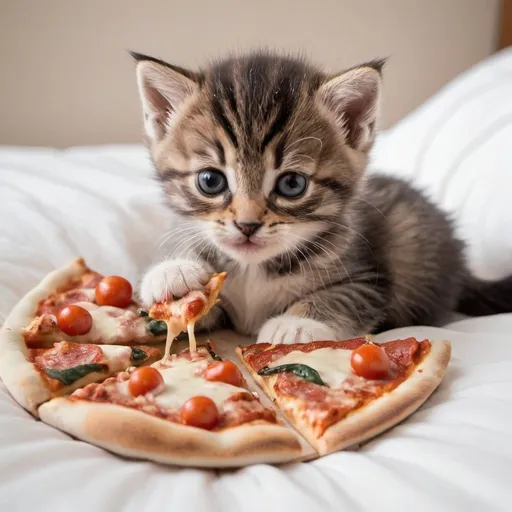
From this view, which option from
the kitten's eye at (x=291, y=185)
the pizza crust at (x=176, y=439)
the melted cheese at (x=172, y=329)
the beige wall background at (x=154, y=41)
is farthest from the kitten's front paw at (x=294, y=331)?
the beige wall background at (x=154, y=41)

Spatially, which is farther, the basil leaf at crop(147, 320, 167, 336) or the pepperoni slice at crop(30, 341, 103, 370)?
the basil leaf at crop(147, 320, 167, 336)

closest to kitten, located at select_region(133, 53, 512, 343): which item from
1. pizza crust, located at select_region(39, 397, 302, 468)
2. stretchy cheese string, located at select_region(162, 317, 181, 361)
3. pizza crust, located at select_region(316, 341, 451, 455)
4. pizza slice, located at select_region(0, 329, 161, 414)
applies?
stretchy cheese string, located at select_region(162, 317, 181, 361)

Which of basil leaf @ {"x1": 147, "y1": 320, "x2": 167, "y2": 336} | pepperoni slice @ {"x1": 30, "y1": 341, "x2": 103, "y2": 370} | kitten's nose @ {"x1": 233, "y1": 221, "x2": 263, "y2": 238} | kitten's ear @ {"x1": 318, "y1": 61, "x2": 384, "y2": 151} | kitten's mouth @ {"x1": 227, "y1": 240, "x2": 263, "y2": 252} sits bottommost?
basil leaf @ {"x1": 147, "y1": 320, "x2": 167, "y2": 336}

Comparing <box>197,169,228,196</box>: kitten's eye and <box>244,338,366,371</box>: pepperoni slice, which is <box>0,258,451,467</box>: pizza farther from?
<box>197,169,228,196</box>: kitten's eye

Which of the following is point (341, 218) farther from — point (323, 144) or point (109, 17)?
point (109, 17)

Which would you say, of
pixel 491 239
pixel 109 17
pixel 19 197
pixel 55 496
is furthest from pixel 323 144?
pixel 109 17

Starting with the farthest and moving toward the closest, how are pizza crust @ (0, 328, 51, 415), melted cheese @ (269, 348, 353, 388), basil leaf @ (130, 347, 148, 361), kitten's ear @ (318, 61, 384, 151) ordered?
kitten's ear @ (318, 61, 384, 151) → basil leaf @ (130, 347, 148, 361) → melted cheese @ (269, 348, 353, 388) → pizza crust @ (0, 328, 51, 415)
